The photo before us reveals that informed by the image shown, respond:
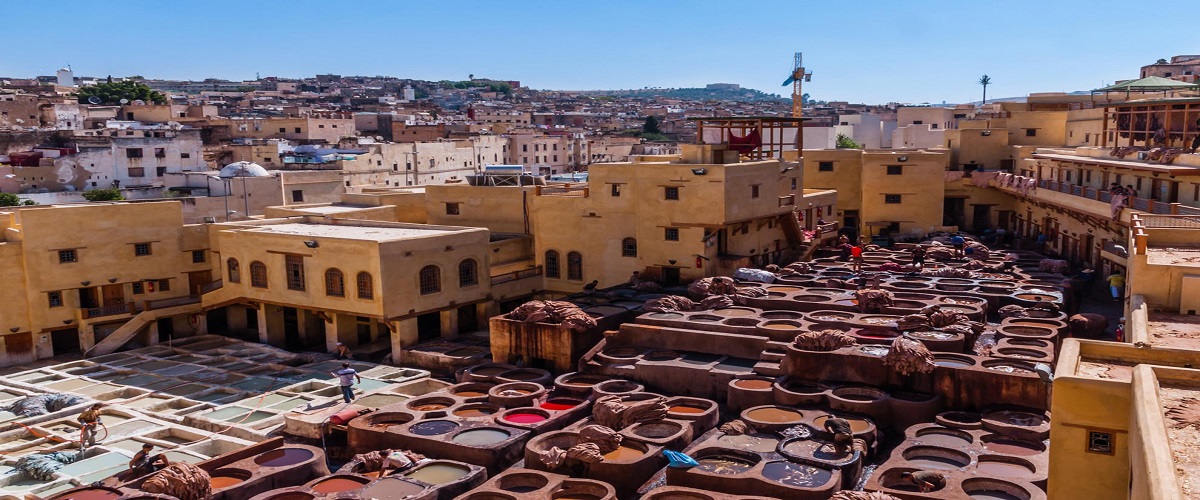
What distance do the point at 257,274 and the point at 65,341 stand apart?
29.2 feet

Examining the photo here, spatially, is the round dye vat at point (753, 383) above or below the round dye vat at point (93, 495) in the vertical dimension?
above

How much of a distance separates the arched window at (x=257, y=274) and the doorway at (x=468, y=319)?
739cm

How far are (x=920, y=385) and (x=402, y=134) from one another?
84.4 m

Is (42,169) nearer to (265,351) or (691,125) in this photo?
(265,351)

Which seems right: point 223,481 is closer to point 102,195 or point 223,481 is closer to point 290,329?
point 290,329

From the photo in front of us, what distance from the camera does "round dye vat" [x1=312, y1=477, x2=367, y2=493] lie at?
64.8 ft

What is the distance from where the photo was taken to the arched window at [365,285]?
105 feet

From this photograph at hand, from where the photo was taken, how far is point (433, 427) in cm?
2327

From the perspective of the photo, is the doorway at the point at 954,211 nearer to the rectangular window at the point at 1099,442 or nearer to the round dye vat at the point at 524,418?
the round dye vat at the point at 524,418

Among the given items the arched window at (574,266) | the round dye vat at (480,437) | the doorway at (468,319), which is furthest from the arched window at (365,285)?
the round dye vat at (480,437)

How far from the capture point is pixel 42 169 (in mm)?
57906

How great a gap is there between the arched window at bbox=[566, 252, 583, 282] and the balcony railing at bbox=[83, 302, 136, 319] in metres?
17.3

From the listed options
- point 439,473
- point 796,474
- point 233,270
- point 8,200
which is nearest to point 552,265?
point 233,270

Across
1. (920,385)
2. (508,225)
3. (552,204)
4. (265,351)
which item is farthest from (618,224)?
(920,385)
